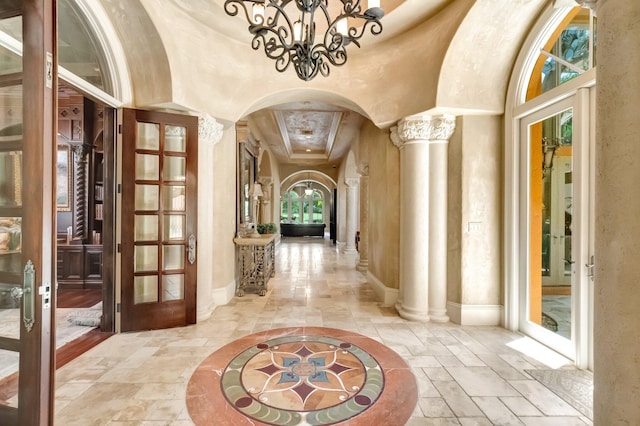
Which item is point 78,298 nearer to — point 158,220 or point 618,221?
point 158,220

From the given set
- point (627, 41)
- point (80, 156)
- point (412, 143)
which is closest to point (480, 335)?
point (412, 143)

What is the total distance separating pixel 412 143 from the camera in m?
3.97

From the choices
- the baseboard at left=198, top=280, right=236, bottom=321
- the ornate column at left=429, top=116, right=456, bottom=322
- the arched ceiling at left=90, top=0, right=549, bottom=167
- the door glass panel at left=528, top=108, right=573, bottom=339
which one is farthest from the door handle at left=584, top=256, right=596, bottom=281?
the baseboard at left=198, top=280, right=236, bottom=321

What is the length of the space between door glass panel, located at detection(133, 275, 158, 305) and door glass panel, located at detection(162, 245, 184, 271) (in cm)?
21

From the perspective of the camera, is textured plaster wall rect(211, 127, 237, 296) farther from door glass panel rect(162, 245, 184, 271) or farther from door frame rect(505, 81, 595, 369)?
door frame rect(505, 81, 595, 369)

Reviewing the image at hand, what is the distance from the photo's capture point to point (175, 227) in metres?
3.74

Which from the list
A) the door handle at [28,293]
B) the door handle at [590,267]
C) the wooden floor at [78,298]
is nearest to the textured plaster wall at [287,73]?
the door handle at [590,267]

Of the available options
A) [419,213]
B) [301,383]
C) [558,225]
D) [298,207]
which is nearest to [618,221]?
[301,383]

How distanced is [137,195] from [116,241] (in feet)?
2.00

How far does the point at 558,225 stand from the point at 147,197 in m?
4.95

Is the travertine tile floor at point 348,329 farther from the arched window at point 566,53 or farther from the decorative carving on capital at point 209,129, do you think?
the arched window at point 566,53

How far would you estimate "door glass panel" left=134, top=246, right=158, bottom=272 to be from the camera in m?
3.57

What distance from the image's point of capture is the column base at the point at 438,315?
388 centimetres

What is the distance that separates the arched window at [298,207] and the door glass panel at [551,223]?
682 inches
